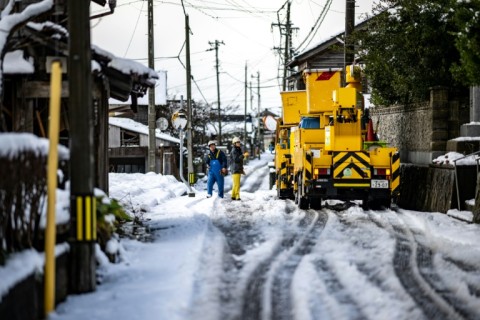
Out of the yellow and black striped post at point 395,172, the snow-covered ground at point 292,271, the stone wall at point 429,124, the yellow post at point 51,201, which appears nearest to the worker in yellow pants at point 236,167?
the stone wall at point 429,124

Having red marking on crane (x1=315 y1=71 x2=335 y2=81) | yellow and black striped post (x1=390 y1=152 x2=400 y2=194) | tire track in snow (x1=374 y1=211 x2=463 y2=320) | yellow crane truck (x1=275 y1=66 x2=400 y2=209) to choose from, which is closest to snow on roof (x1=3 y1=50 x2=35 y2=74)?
tire track in snow (x1=374 y1=211 x2=463 y2=320)

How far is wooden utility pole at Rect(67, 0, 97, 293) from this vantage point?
6.38 meters

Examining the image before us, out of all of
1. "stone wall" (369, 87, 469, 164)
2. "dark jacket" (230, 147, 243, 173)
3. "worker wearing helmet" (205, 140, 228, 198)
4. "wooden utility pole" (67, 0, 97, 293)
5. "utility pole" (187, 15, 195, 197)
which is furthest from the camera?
"utility pole" (187, 15, 195, 197)

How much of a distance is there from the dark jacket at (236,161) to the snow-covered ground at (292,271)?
5590mm

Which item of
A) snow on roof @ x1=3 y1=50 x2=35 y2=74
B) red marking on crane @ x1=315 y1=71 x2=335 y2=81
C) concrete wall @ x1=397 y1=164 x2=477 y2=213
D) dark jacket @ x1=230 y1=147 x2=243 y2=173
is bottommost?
concrete wall @ x1=397 y1=164 x2=477 y2=213

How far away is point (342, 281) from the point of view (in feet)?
23.6

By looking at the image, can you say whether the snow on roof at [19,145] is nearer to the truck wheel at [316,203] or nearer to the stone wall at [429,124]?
the truck wheel at [316,203]

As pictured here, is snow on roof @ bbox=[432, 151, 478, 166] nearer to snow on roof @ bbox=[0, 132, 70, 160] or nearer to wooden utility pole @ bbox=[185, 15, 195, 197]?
snow on roof @ bbox=[0, 132, 70, 160]

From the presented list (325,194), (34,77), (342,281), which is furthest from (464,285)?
(325,194)

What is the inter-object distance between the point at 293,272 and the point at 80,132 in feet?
10.4

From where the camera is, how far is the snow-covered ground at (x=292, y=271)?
6.01 metres

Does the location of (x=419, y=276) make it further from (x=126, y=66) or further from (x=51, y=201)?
(x=126, y=66)

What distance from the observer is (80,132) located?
6363 millimetres

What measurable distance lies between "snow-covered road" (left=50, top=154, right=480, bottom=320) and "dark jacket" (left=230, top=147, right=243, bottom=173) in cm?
560
